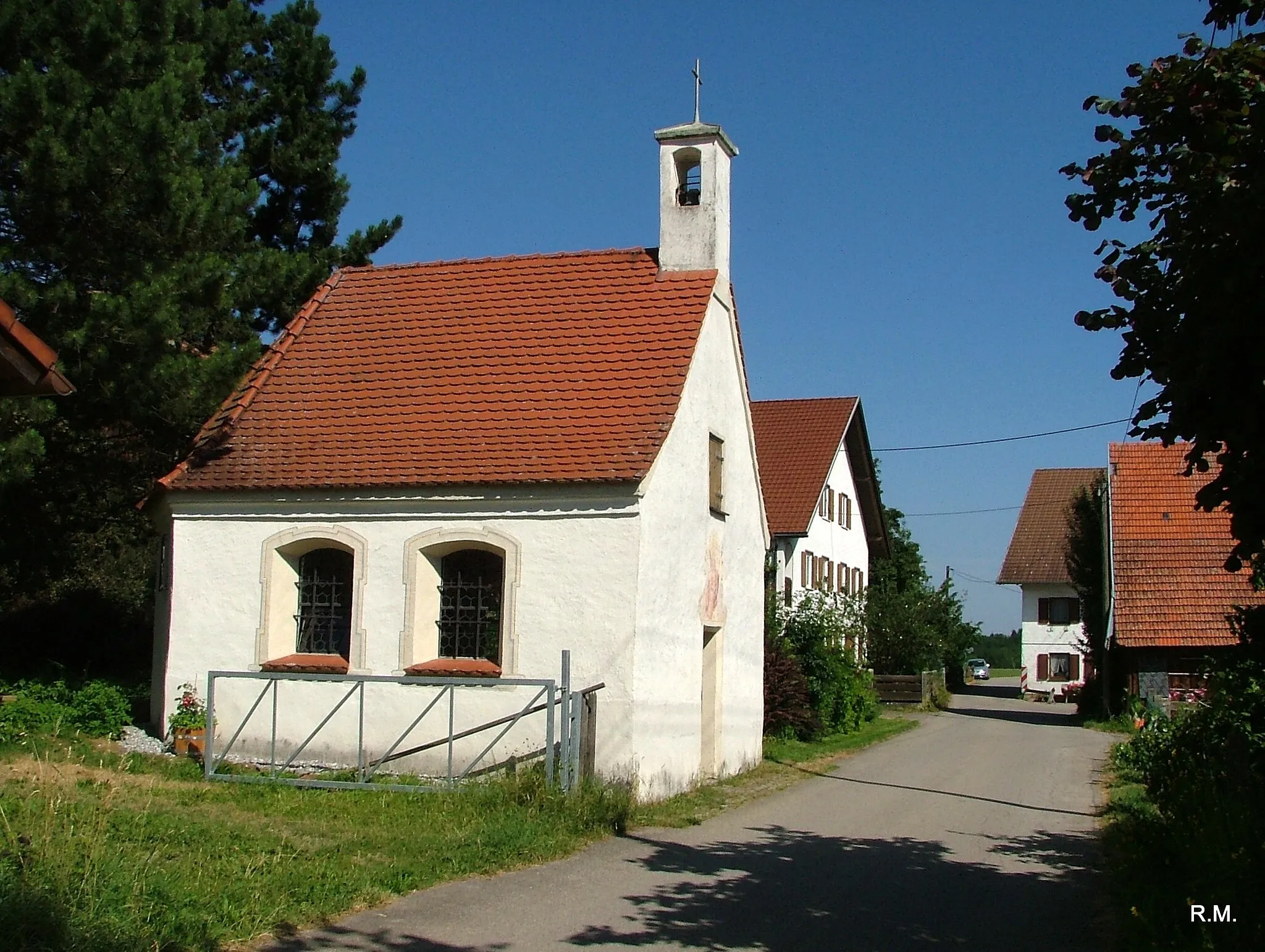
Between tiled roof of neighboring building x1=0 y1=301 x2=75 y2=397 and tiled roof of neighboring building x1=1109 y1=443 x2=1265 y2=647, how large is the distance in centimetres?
2466

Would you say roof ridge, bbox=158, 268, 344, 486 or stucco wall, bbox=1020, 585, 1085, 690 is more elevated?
roof ridge, bbox=158, 268, 344, 486

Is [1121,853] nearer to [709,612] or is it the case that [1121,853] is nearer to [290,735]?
[709,612]

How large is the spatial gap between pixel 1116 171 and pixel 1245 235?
968mm

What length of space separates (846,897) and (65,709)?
10392mm

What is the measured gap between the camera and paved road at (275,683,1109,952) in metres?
7.75

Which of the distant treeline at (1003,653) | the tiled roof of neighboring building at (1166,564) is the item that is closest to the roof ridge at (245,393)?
the tiled roof of neighboring building at (1166,564)

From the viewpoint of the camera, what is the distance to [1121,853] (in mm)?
10359

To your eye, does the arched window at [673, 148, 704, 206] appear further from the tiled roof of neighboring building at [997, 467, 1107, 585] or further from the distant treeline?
the distant treeline

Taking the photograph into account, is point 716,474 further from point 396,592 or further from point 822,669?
point 822,669

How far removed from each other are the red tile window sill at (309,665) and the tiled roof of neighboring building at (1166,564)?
19.1 metres

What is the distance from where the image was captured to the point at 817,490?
35.1m

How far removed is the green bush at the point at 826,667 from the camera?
2448cm

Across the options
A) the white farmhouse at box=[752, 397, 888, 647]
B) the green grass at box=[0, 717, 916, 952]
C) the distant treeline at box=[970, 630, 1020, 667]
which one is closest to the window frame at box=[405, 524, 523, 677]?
the green grass at box=[0, 717, 916, 952]

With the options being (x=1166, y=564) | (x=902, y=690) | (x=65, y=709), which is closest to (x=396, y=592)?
(x=65, y=709)
